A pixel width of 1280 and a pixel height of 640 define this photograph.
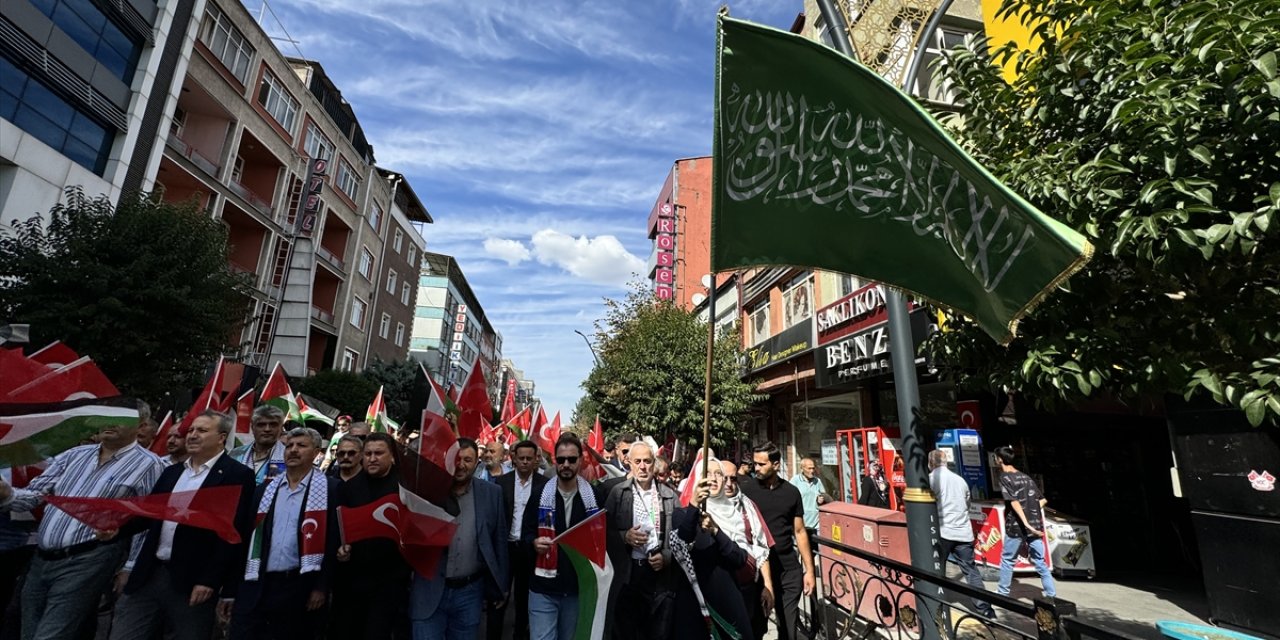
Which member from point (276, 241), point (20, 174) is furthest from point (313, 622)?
point (276, 241)

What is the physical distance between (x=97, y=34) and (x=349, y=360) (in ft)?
61.3

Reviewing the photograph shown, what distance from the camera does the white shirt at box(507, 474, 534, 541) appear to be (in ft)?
16.0

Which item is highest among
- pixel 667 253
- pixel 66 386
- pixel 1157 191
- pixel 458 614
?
pixel 667 253

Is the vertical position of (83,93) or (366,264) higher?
(366,264)

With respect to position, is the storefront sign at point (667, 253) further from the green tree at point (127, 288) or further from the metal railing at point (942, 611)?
the metal railing at point (942, 611)

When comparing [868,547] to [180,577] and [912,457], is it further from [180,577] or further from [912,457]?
[180,577]

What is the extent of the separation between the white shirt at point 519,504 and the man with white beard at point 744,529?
1645 mm

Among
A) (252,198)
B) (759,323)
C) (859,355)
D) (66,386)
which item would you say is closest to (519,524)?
(66,386)

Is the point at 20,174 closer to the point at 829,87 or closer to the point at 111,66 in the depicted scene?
the point at 111,66

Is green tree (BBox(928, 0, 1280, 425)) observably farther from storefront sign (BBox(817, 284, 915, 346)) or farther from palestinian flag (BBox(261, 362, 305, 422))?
palestinian flag (BBox(261, 362, 305, 422))

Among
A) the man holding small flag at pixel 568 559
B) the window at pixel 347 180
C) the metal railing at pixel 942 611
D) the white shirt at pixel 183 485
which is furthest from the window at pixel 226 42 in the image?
the metal railing at pixel 942 611

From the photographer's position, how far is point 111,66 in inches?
637

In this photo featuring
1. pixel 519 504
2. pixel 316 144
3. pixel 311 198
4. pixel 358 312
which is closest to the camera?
pixel 519 504

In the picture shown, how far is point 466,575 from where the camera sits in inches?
163
